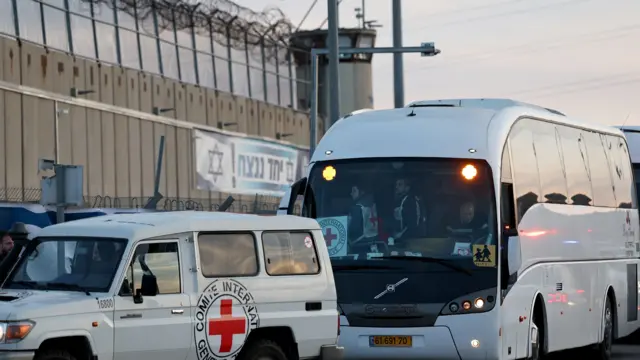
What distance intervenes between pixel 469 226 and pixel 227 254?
361 centimetres

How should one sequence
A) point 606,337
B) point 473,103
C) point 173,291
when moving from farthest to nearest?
1. point 606,337
2. point 473,103
3. point 173,291

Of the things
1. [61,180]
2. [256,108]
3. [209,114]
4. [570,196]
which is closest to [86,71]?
[209,114]

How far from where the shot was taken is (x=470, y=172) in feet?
55.0

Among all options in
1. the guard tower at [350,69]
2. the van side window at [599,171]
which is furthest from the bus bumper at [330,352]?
the guard tower at [350,69]

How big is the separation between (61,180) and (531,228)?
22.2 feet

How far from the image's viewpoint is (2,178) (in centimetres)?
3581

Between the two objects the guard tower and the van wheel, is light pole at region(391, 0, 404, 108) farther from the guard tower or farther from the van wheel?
the guard tower

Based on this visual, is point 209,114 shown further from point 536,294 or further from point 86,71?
point 536,294

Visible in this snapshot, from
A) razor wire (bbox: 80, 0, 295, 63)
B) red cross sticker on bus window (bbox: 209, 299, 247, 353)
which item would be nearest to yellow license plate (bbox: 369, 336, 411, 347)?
red cross sticker on bus window (bbox: 209, 299, 247, 353)

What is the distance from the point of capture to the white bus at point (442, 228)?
642 inches

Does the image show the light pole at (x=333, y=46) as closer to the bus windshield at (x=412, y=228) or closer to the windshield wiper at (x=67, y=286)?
the bus windshield at (x=412, y=228)

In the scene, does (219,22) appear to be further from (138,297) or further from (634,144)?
(138,297)

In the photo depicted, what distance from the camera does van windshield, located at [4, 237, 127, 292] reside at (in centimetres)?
1264

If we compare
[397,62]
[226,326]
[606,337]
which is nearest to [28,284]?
[226,326]
